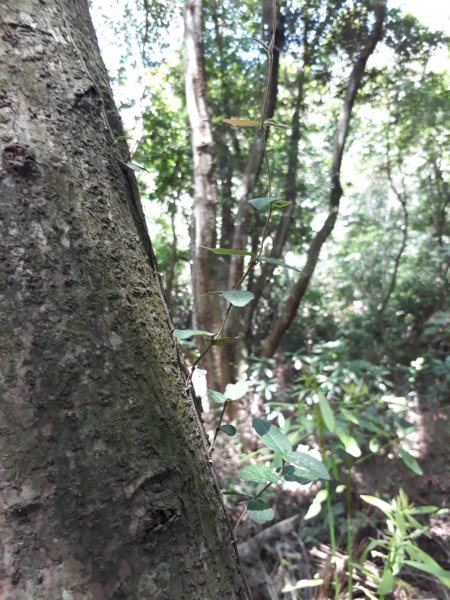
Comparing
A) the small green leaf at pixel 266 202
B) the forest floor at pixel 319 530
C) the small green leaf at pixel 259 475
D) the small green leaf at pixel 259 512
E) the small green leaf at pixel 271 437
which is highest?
the small green leaf at pixel 266 202

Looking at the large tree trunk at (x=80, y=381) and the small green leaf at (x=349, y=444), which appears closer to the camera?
the large tree trunk at (x=80, y=381)

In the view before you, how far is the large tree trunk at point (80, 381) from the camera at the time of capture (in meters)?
0.42

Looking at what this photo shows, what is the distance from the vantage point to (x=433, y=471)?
3.31 metres

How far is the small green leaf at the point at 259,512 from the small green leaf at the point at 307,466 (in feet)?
0.25

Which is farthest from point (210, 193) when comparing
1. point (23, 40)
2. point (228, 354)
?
point (23, 40)

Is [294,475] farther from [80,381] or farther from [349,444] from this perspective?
[349,444]

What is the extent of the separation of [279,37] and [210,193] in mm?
1811

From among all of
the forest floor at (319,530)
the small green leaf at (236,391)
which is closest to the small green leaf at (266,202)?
the small green leaf at (236,391)

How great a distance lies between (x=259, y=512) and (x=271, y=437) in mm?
114

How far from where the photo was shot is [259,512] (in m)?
0.70

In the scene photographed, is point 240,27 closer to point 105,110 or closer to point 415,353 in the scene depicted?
point 415,353

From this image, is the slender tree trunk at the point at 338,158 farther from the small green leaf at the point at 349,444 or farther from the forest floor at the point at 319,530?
the small green leaf at the point at 349,444

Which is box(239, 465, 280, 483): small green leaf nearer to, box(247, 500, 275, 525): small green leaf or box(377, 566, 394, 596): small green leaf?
box(247, 500, 275, 525): small green leaf

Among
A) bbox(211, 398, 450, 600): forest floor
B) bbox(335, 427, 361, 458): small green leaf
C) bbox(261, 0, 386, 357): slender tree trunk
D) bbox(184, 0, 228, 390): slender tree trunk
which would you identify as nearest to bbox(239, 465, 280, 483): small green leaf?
bbox(335, 427, 361, 458): small green leaf
